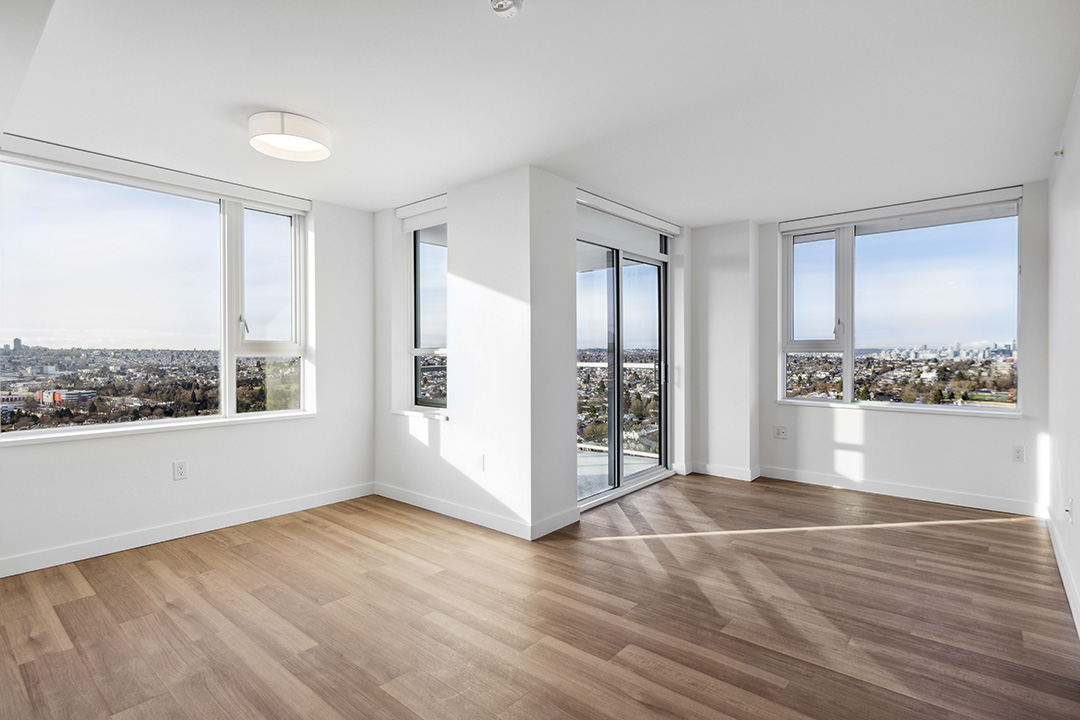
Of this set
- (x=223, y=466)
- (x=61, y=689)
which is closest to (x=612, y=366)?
(x=223, y=466)

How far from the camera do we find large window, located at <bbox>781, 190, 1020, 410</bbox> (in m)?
4.27

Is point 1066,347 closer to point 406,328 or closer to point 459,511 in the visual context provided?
point 459,511

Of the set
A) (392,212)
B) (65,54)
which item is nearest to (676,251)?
(392,212)

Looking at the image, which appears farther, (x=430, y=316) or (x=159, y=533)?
(x=430, y=316)

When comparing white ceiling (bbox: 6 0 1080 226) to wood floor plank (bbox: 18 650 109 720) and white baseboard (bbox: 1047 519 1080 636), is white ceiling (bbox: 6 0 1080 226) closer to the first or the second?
white baseboard (bbox: 1047 519 1080 636)

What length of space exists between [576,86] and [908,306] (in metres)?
3.73

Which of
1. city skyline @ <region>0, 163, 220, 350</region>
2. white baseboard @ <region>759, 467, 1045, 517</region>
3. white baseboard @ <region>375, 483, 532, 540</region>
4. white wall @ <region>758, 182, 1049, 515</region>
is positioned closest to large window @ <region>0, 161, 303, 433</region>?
city skyline @ <region>0, 163, 220, 350</region>

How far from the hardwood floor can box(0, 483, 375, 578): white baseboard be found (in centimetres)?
10

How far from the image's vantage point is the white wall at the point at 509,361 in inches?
141

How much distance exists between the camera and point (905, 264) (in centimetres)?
465

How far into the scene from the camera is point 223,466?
3896 millimetres

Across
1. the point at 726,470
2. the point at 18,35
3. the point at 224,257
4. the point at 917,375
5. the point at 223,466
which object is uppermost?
the point at 18,35

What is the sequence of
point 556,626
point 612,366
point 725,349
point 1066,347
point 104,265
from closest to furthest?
1. point 556,626
2. point 1066,347
3. point 104,265
4. point 612,366
5. point 725,349

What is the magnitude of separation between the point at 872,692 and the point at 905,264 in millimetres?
3837
